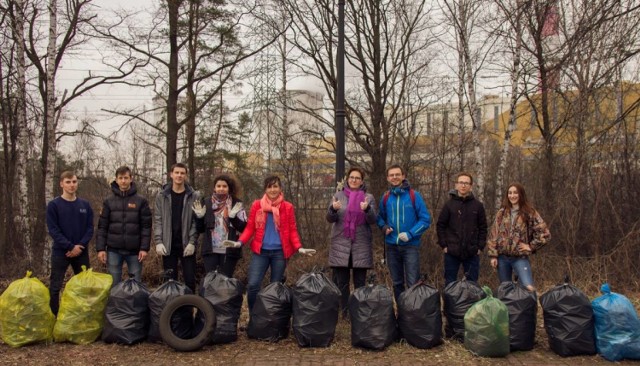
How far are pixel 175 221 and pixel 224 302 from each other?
113 centimetres

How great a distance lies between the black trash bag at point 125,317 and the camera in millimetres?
5066

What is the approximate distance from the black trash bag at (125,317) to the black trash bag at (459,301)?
10.1 ft

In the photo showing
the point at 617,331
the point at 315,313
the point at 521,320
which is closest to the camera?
the point at 617,331

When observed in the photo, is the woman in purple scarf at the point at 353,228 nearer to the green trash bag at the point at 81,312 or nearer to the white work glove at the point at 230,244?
the white work glove at the point at 230,244

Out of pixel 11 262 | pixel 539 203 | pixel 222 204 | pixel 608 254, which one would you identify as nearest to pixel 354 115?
pixel 539 203

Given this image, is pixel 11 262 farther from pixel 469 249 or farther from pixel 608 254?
pixel 608 254

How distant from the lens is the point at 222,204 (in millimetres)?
5742

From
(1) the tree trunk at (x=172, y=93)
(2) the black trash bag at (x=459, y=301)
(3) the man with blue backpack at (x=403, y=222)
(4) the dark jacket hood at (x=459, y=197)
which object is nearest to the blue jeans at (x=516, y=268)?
(2) the black trash bag at (x=459, y=301)

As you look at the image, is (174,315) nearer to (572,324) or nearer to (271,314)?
(271,314)

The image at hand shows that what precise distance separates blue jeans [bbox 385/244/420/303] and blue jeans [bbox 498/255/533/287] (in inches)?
35.5

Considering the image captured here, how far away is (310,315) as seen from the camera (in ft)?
16.5

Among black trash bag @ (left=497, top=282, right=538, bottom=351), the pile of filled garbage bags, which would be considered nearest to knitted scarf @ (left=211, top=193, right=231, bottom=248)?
the pile of filled garbage bags

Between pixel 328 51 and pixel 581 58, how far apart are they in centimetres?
547

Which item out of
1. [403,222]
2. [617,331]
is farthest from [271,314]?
[617,331]
